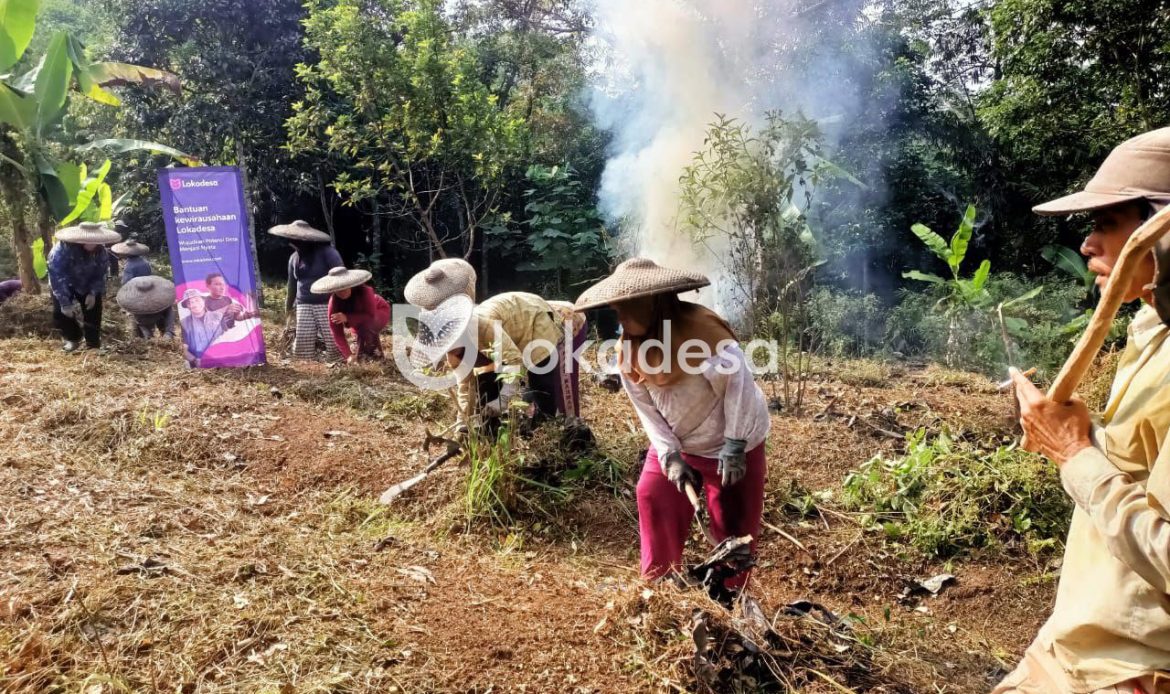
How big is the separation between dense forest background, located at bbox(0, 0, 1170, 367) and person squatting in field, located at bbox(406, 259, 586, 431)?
13.3 feet

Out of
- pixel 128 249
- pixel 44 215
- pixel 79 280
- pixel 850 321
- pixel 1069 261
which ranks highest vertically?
pixel 44 215

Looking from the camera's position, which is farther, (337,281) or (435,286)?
(337,281)

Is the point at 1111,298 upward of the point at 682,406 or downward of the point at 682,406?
upward

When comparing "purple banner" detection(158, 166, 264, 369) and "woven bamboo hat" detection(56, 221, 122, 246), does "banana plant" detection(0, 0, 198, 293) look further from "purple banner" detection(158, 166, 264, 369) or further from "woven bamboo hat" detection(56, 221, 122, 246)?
"purple banner" detection(158, 166, 264, 369)

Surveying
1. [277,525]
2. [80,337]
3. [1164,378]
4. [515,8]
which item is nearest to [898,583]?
[1164,378]

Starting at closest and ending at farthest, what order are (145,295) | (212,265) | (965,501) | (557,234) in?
(965,501), (212,265), (145,295), (557,234)

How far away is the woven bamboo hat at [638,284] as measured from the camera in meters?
2.87

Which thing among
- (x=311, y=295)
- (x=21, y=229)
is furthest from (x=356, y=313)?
(x=21, y=229)

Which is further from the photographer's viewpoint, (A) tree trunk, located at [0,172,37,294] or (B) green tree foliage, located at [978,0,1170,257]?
(A) tree trunk, located at [0,172,37,294]

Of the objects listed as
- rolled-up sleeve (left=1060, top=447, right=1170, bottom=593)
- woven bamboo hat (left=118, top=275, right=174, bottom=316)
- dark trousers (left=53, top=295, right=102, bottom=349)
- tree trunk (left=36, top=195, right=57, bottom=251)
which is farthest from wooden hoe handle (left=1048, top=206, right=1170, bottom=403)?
tree trunk (left=36, top=195, right=57, bottom=251)

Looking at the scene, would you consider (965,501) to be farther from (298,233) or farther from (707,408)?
(298,233)

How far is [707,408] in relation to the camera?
311 cm

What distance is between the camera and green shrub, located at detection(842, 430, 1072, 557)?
14.4ft

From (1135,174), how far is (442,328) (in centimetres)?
349
